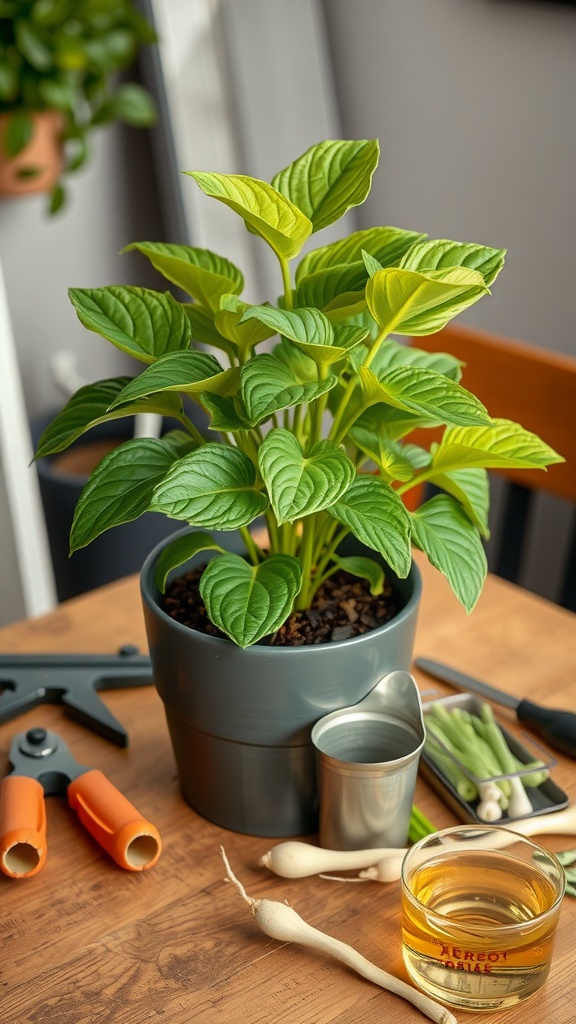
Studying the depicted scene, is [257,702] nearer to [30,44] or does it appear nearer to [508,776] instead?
[508,776]

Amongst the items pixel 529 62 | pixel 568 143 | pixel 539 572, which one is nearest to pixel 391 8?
pixel 529 62

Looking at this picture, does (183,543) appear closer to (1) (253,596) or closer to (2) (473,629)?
(1) (253,596)

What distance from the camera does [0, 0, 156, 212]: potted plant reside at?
2031 millimetres

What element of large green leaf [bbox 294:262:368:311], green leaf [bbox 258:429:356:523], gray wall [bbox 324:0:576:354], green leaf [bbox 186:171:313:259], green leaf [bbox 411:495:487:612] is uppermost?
gray wall [bbox 324:0:576:354]

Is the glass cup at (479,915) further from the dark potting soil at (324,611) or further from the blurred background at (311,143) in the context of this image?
the blurred background at (311,143)

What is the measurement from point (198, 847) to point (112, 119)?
6.07ft

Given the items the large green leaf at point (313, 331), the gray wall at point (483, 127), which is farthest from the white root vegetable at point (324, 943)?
the gray wall at point (483, 127)

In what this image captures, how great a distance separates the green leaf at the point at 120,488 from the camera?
0.72 m

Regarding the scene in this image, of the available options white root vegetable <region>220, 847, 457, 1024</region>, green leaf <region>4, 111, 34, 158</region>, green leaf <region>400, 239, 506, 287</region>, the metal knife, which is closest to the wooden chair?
the metal knife

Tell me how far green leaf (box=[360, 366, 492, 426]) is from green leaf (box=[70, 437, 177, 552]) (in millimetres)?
160

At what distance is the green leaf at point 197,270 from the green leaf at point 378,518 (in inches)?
7.1

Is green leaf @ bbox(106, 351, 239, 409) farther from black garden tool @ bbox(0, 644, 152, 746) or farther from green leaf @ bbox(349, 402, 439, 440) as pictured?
black garden tool @ bbox(0, 644, 152, 746)

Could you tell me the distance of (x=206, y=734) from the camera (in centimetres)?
79

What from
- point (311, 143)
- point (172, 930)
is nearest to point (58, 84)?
point (311, 143)
